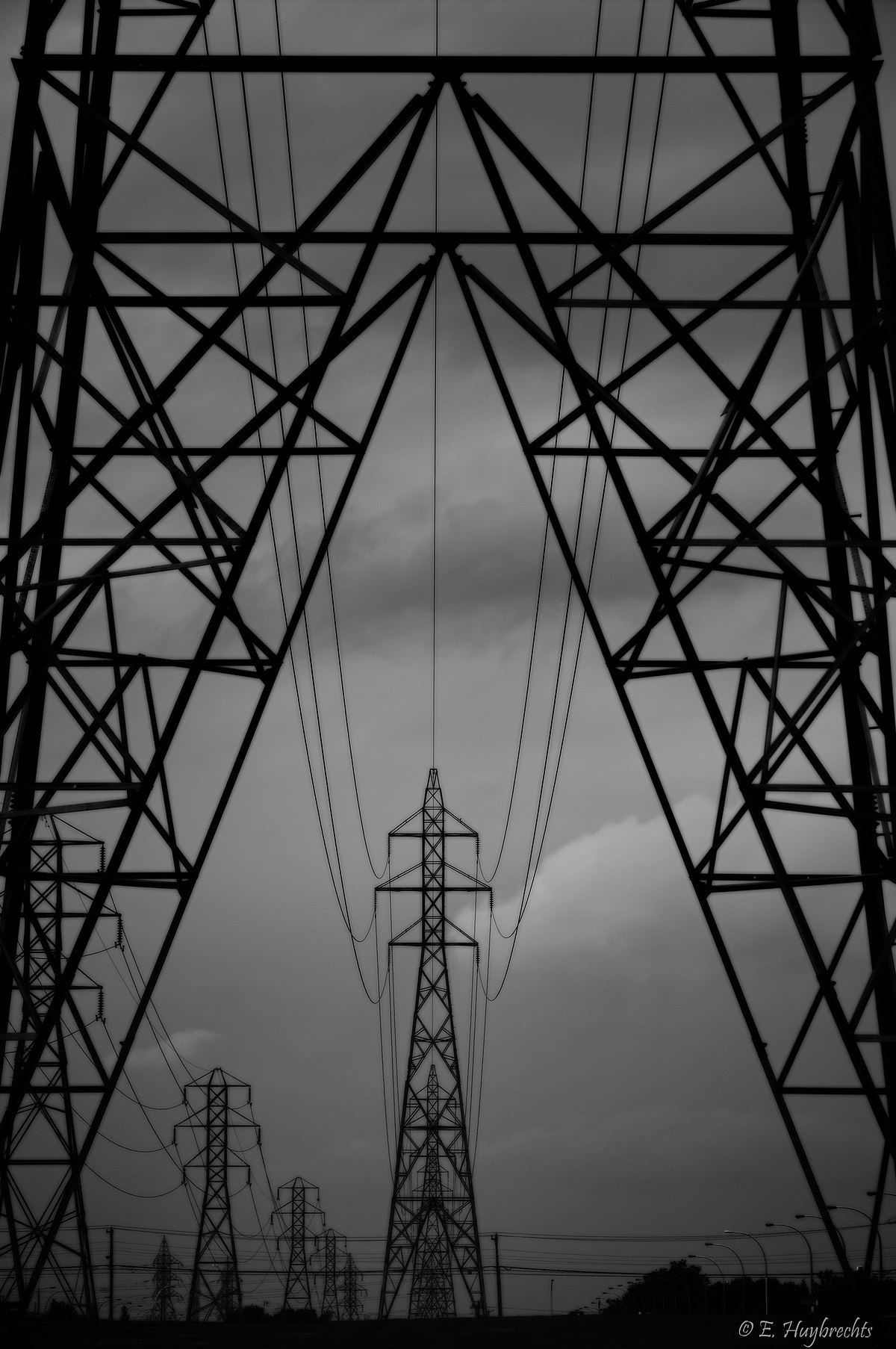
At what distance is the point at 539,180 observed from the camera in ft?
→ 47.1

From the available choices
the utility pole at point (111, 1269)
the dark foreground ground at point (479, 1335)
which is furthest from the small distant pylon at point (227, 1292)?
the dark foreground ground at point (479, 1335)

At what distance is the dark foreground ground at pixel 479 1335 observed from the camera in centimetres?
1372

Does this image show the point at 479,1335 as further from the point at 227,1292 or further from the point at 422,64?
the point at 227,1292

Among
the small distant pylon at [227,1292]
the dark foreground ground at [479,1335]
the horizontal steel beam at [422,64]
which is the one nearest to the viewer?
the dark foreground ground at [479,1335]

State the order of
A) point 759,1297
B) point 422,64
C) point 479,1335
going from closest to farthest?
point 422,64 < point 479,1335 < point 759,1297

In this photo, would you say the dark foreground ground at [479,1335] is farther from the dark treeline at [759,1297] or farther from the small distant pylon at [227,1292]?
the small distant pylon at [227,1292]

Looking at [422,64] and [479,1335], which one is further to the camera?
[479,1335]

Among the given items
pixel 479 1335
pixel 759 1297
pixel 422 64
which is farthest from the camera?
pixel 759 1297

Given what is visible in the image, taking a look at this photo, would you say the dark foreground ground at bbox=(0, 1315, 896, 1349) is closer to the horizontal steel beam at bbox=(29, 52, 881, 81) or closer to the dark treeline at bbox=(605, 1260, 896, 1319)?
the dark treeline at bbox=(605, 1260, 896, 1319)

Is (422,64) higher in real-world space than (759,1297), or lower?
higher

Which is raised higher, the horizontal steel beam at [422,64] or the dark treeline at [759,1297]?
the horizontal steel beam at [422,64]

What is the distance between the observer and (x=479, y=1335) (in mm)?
15453

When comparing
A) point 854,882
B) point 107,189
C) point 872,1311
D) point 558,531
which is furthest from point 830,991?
point 107,189

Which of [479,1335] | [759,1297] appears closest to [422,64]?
[479,1335]
